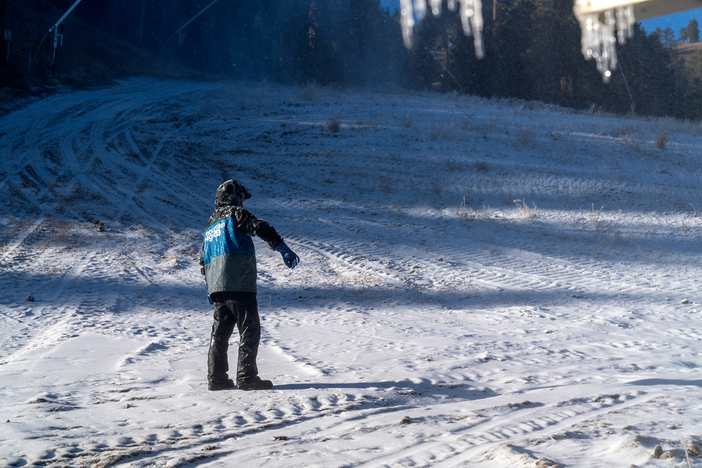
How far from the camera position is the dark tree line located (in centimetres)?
3462

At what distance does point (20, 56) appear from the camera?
823 inches

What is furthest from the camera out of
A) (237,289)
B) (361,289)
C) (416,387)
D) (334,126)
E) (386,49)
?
(386,49)

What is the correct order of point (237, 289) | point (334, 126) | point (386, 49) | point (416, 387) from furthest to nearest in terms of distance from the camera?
1. point (386, 49)
2. point (334, 126)
3. point (416, 387)
4. point (237, 289)

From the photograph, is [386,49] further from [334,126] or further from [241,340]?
[241,340]

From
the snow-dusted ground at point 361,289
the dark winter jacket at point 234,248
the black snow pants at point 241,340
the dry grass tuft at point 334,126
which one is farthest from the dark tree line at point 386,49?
the black snow pants at point 241,340

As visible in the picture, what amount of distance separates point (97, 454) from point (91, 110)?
16257mm

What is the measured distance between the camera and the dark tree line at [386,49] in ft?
114

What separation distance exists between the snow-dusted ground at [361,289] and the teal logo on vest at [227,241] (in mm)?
1083

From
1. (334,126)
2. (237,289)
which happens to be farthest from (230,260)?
(334,126)

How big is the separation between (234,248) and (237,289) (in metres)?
0.32

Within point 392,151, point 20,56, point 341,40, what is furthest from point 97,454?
point 341,40

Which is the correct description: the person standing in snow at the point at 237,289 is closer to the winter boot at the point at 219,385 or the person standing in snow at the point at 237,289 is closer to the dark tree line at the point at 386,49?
the winter boot at the point at 219,385

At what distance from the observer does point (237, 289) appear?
393 centimetres

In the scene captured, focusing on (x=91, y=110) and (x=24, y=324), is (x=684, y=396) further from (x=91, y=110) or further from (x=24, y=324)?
(x=91, y=110)
